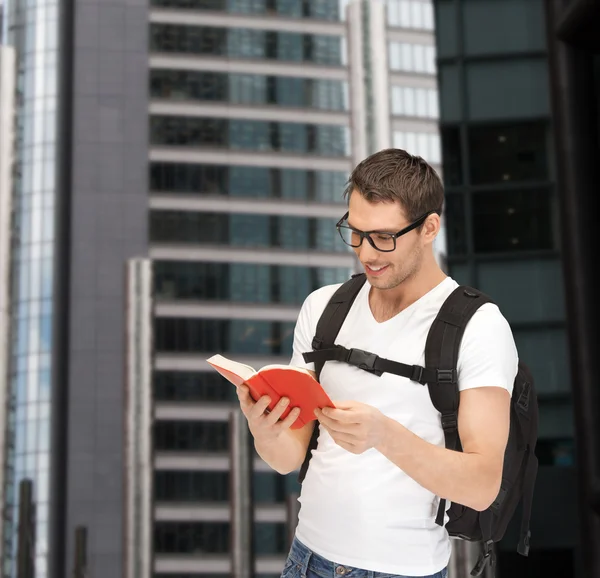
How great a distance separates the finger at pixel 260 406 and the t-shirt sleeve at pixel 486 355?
0.40m

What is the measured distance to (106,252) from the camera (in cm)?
1630

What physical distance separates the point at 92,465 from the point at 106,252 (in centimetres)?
352

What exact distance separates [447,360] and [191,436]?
24475 mm

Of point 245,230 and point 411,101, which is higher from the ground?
point 411,101

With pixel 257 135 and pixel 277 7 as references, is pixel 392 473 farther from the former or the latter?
pixel 257 135

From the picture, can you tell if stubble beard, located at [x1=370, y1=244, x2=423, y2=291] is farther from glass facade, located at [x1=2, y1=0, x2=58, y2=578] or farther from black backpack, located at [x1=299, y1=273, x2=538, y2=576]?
glass facade, located at [x1=2, y1=0, x2=58, y2=578]

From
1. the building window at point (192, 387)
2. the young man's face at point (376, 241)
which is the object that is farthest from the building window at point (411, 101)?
the young man's face at point (376, 241)

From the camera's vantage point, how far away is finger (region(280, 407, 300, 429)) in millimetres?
2006

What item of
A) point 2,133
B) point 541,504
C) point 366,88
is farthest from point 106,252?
point 541,504

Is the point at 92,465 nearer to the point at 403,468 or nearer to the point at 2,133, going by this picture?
the point at 2,133

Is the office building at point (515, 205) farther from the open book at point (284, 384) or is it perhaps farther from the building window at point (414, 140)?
the open book at point (284, 384)

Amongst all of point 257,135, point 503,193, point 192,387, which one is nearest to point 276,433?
point 503,193

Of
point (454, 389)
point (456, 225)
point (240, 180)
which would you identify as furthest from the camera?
point (240, 180)

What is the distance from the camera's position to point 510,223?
394 inches
